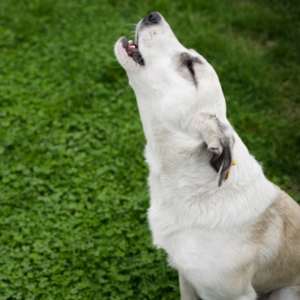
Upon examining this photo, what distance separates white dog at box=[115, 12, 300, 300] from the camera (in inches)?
95.7

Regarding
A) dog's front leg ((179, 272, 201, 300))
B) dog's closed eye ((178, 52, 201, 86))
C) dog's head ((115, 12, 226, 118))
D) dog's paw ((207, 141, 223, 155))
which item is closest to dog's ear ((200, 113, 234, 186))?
dog's paw ((207, 141, 223, 155))

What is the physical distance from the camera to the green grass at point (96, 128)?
3.31m

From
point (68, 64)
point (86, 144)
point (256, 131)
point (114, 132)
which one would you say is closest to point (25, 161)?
point (86, 144)

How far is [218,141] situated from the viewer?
2.15 m

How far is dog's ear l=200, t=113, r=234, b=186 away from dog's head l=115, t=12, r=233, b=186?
1.1 inches

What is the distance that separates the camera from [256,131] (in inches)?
187

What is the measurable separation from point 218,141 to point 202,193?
52 cm

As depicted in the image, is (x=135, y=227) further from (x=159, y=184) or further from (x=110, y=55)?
(x=110, y=55)

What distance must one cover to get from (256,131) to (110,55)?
2.55m

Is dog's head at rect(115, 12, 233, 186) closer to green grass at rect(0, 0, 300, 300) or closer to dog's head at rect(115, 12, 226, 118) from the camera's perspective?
dog's head at rect(115, 12, 226, 118)

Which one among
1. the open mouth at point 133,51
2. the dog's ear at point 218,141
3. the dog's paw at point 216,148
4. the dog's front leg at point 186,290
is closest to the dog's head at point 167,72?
the open mouth at point 133,51

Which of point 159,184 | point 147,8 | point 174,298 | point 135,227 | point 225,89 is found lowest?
→ point 174,298

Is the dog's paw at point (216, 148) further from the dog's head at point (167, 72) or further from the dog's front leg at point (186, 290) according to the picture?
the dog's front leg at point (186, 290)

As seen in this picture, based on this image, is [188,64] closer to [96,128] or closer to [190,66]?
[190,66]
